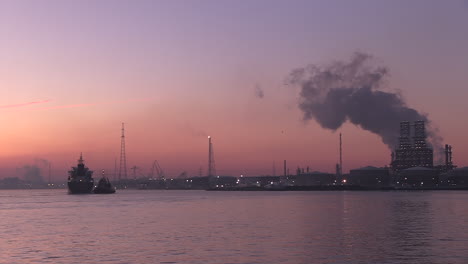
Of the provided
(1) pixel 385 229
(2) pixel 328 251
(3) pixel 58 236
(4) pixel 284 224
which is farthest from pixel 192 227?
(2) pixel 328 251

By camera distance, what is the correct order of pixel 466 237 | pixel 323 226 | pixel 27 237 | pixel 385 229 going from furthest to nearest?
pixel 323 226
pixel 385 229
pixel 27 237
pixel 466 237

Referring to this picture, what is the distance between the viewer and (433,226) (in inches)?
3076

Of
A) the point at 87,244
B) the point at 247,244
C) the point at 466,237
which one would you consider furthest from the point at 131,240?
the point at 466,237

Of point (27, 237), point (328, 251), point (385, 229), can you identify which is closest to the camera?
point (328, 251)

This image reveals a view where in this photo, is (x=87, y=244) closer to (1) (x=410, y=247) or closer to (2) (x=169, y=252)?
(2) (x=169, y=252)

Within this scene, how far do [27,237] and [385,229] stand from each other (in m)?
44.1

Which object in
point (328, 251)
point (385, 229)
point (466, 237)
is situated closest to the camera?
point (328, 251)

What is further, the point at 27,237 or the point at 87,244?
the point at 27,237

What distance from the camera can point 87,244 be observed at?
196ft

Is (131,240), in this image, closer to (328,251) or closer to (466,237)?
(328,251)

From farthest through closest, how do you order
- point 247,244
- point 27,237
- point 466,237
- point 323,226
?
point 323,226 < point 27,237 < point 466,237 < point 247,244

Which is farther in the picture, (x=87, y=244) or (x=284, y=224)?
(x=284, y=224)

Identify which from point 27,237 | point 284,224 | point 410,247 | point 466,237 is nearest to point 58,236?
point 27,237

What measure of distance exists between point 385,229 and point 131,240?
107ft
